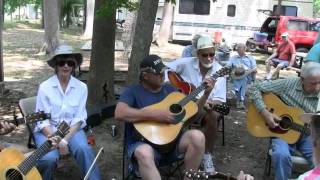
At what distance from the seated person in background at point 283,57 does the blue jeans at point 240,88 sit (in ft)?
11.7

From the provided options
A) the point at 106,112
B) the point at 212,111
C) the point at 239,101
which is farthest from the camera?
the point at 239,101

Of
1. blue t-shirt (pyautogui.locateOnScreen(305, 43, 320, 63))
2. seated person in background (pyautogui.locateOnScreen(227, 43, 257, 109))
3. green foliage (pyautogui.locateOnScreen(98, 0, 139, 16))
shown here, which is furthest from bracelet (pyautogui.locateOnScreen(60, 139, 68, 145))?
seated person in background (pyautogui.locateOnScreen(227, 43, 257, 109))

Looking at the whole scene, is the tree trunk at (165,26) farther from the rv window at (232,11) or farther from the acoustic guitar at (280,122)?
the acoustic guitar at (280,122)

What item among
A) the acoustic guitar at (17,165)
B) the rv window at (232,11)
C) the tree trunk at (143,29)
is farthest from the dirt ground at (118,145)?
the rv window at (232,11)

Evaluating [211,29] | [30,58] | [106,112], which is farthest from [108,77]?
[211,29]

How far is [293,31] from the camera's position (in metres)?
18.9

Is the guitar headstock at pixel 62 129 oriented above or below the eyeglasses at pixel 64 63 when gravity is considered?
below

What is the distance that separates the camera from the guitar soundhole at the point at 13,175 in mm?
3750

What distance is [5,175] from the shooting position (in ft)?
12.2

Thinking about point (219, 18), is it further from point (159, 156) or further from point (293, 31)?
point (159, 156)

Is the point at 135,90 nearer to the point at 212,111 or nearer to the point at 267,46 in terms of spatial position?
the point at 212,111

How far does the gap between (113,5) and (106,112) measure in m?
1.81

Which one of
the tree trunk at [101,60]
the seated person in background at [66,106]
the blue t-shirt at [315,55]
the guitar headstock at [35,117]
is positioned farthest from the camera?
the tree trunk at [101,60]

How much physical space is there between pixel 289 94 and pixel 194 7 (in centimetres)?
1877
